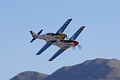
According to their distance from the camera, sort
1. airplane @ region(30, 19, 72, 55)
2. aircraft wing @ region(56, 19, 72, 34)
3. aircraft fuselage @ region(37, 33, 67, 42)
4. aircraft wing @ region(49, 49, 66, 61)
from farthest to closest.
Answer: aircraft wing @ region(56, 19, 72, 34) → aircraft fuselage @ region(37, 33, 67, 42) → airplane @ region(30, 19, 72, 55) → aircraft wing @ region(49, 49, 66, 61)

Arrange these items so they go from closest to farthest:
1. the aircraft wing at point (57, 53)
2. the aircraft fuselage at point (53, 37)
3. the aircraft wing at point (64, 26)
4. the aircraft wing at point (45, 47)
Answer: the aircraft wing at point (57, 53)
the aircraft wing at point (45, 47)
the aircraft fuselage at point (53, 37)
the aircraft wing at point (64, 26)

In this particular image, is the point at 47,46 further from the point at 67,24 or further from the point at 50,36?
the point at 67,24

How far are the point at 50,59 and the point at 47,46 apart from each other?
10070 millimetres

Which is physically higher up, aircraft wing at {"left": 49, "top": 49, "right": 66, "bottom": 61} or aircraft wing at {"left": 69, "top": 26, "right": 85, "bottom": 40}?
aircraft wing at {"left": 69, "top": 26, "right": 85, "bottom": 40}

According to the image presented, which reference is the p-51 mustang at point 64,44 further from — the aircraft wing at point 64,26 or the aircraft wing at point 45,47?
the aircraft wing at point 64,26

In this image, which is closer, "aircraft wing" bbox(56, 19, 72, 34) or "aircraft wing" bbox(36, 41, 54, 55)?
"aircraft wing" bbox(36, 41, 54, 55)

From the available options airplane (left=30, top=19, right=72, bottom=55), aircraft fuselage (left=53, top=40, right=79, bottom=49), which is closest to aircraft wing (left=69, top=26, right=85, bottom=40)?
aircraft fuselage (left=53, top=40, right=79, bottom=49)

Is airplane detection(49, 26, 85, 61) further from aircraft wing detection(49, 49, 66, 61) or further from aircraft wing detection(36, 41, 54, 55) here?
aircraft wing detection(36, 41, 54, 55)

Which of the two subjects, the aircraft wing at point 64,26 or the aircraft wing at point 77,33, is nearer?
the aircraft wing at point 77,33

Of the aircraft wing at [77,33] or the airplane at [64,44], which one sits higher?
the aircraft wing at [77,33]

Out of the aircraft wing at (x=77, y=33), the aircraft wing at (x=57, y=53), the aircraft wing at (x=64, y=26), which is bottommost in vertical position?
the aircraft wing at (x=57, y=53)

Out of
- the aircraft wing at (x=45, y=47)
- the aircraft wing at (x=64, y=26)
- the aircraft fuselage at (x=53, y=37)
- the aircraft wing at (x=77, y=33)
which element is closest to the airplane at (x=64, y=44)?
the aircraft wing at (x=77, y=33)

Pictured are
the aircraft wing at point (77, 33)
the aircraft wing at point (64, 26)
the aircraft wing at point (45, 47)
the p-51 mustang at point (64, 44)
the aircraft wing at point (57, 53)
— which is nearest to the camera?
the aircraft wing at point (57, 53)

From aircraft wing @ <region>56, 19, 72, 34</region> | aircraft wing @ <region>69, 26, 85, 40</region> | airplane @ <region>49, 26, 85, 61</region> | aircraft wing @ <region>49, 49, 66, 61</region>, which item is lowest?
aircraft wing @ <region>49, 49, 66, 61</region>
